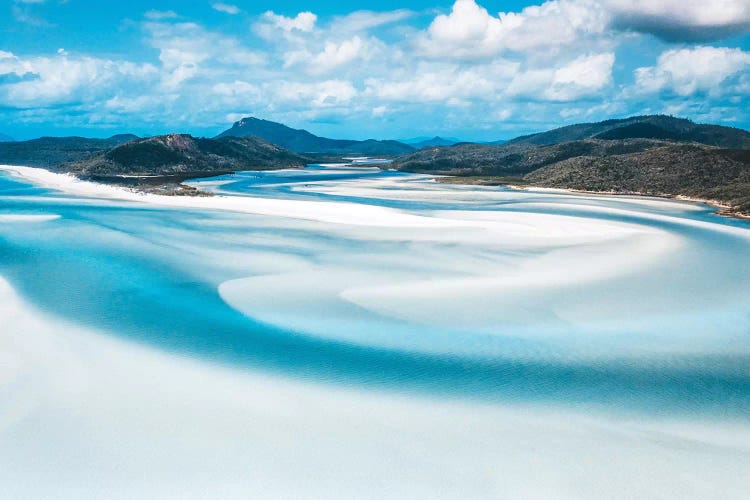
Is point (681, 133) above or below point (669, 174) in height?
above

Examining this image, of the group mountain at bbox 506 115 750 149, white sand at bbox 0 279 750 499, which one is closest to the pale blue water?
white sand at bbox 0 279 750 499

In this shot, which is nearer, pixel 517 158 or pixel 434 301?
pixel 434 301

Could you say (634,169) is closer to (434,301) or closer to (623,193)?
(623,193)

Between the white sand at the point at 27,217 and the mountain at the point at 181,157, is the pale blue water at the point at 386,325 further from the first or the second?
the mountain at the point at 181,157

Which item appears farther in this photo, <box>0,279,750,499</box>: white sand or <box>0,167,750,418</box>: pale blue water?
<box>0,167,750,418</box>: pale blue water

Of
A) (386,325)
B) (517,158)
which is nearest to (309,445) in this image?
(386,325)

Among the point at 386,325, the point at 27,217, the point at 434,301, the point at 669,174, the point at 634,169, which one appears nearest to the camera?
the point at 386,325

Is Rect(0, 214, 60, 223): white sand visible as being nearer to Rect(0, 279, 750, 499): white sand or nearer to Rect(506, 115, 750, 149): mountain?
Rect(0, 279, 750, 499): white sand
